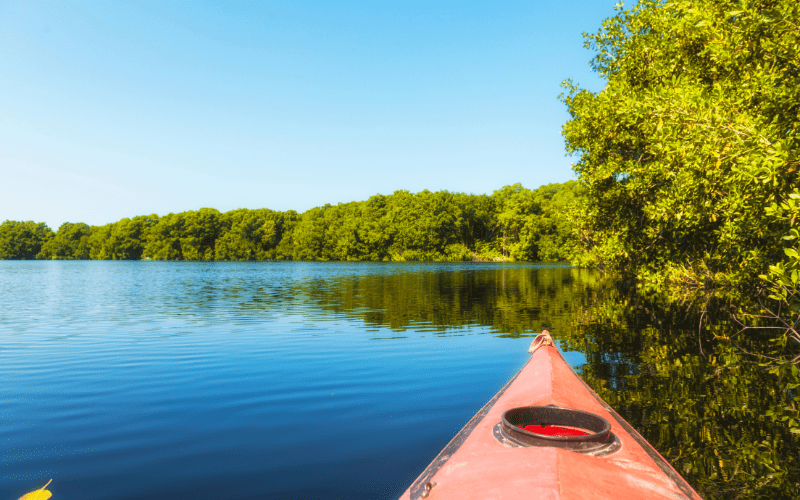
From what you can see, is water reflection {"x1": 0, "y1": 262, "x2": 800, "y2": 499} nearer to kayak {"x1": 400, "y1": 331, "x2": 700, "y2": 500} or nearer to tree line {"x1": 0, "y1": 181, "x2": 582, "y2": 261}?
kayak {"x1": 400, "y1": 331, "x2": 700, "y2": 500}

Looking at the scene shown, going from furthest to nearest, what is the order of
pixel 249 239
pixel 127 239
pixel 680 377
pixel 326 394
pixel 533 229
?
pixel 127 239, pixel 249 239, pixel 533 229, pixel 680 377, pixel 326 394

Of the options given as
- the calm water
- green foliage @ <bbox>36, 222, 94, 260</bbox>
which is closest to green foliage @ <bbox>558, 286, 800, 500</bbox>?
the calm water

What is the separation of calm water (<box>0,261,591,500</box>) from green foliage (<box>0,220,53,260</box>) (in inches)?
6829

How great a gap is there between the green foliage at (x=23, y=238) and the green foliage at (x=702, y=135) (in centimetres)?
19059

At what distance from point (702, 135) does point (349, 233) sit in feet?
382

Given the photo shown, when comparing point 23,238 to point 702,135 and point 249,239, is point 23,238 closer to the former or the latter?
point 249,239

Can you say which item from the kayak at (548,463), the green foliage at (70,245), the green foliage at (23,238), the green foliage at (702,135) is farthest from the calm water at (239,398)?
the green foliage at (23,238)

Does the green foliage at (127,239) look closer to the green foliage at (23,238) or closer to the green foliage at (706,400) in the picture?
the green foliage at (23,238)

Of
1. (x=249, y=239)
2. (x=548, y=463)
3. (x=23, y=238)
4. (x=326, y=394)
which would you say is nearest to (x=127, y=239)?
(x=249, y=239)

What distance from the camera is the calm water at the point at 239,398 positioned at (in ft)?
19.5

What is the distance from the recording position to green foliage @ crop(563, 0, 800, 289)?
780 centimetres

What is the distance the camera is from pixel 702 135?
27.7 ft

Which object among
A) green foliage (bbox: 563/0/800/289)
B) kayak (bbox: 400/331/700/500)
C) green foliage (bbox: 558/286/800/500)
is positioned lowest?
green foliage (bbox: 558/286/800/500)

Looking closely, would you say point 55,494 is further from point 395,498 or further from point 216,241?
point 216,241
